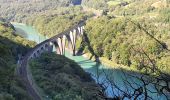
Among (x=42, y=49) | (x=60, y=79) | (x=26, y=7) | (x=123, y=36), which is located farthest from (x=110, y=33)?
(x=26, y=7)

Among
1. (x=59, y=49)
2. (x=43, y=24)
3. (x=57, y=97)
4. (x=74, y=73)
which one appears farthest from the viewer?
(x=43, y=24)

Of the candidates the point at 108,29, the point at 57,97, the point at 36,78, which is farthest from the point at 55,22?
the point at 57,97

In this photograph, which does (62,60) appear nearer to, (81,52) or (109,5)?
(81,52)

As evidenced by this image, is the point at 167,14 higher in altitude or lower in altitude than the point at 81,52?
higher

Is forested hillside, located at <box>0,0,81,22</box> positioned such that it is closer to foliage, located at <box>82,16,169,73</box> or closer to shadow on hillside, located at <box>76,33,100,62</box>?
shadow on hillside, located at <box>76,33,100,62</box>

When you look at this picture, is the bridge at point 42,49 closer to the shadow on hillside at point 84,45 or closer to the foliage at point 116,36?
the shadow on hillside at point 84,45

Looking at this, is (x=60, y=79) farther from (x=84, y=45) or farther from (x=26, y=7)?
(x=26, y=7)
